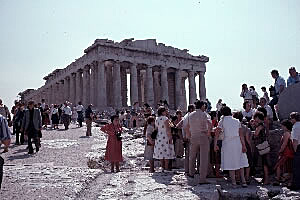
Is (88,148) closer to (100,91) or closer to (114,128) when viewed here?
(114,128)

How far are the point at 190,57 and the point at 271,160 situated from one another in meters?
44.1

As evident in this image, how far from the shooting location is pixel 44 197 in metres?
7.09

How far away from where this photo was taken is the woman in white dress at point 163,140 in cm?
1061

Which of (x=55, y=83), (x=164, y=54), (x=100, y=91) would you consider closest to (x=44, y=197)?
(x=100, y=91)

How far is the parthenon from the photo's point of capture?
140ft

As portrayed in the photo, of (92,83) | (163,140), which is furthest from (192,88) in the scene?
(163,140)

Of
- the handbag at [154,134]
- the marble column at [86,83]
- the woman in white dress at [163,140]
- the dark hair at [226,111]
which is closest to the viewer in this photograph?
the dark hair at [226,111]

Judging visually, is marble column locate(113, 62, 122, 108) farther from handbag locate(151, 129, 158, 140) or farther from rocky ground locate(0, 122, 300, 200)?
handbag locate(151, 129, 158, 140)

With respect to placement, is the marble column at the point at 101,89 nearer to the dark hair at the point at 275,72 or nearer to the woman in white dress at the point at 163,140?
the dark hair at the point at 275,72

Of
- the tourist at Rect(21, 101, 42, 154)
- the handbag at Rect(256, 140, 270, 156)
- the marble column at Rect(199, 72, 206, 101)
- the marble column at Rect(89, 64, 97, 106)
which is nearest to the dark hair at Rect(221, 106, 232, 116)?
the handbag at Rect(256, 140, 270, 156)

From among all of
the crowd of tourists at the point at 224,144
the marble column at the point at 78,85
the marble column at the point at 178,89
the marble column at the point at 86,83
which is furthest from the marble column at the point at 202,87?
the crowd of tourists at the point at 224,144

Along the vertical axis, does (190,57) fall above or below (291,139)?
above

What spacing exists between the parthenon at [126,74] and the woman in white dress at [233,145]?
32347mm

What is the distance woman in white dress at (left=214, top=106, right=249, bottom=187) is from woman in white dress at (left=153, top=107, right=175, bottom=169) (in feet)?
7.16
